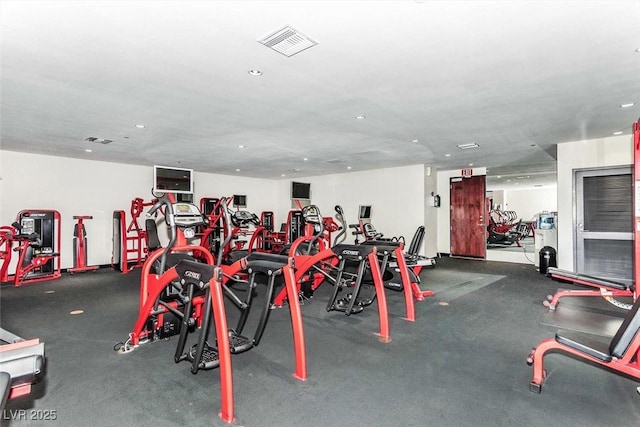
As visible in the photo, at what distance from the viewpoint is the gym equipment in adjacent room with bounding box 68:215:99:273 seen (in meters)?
7.26

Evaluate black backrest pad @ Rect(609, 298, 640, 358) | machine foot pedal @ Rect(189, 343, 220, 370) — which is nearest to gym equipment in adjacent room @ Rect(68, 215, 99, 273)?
machine foot pedal @ Rect(189, 343, 220, 370)

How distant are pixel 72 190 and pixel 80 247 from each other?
1.33 meters

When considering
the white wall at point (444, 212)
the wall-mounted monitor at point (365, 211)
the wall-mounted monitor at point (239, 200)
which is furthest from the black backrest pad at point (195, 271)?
the white wall at point (444, 212)

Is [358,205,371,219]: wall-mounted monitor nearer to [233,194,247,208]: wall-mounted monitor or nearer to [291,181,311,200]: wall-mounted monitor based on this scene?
[291,181,311,200]: wall-mounted monitor

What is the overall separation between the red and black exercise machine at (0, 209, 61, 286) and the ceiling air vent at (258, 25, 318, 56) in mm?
6345

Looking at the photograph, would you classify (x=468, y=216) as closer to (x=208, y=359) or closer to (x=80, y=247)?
(x=208, y=359)

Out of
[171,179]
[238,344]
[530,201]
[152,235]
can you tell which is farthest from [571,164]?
[530,201]

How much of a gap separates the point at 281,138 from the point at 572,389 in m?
4.82

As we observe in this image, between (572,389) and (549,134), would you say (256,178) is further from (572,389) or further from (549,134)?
(572,389)

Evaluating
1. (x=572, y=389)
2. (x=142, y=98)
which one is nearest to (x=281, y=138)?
(x=142, y=98)

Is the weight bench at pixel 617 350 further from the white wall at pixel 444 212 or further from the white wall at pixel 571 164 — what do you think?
the white wall at pixel 444 212

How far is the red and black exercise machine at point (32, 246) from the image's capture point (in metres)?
6.17

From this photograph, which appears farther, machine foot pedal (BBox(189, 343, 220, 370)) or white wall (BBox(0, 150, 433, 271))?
white wall (BBox(0, 150, 433, 271))

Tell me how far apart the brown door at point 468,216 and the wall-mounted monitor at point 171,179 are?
7447 millimetres
